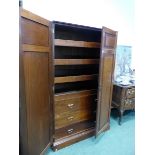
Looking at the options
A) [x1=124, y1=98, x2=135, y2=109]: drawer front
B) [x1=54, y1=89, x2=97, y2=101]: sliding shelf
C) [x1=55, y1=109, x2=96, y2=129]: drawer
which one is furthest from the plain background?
[x1=124, y1=98, x2=135, y2=109]: drawer front

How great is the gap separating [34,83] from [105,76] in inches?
42.4

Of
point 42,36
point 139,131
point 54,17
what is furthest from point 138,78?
point 54,17

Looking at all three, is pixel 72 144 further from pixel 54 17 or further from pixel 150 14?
pixel 150 14

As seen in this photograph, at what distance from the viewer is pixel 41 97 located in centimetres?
174

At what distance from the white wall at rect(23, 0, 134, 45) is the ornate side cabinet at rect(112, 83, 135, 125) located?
99 centimetres

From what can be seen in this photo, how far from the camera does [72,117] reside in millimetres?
2289

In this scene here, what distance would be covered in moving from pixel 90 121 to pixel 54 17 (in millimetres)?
1734

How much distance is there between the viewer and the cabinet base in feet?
6.98

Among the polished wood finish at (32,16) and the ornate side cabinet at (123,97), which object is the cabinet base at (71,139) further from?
the polished wood finish at (32,16)

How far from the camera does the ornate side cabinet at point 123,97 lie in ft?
8.87

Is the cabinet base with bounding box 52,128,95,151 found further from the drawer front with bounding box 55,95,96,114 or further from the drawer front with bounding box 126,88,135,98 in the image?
the drawer front with bounding box 126,88,135,98

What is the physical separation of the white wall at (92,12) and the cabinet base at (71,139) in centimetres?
177

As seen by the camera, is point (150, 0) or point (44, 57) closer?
point (150, 0)

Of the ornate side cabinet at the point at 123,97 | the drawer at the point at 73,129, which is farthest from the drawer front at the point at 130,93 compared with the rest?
the drawer at the point at 73,129
